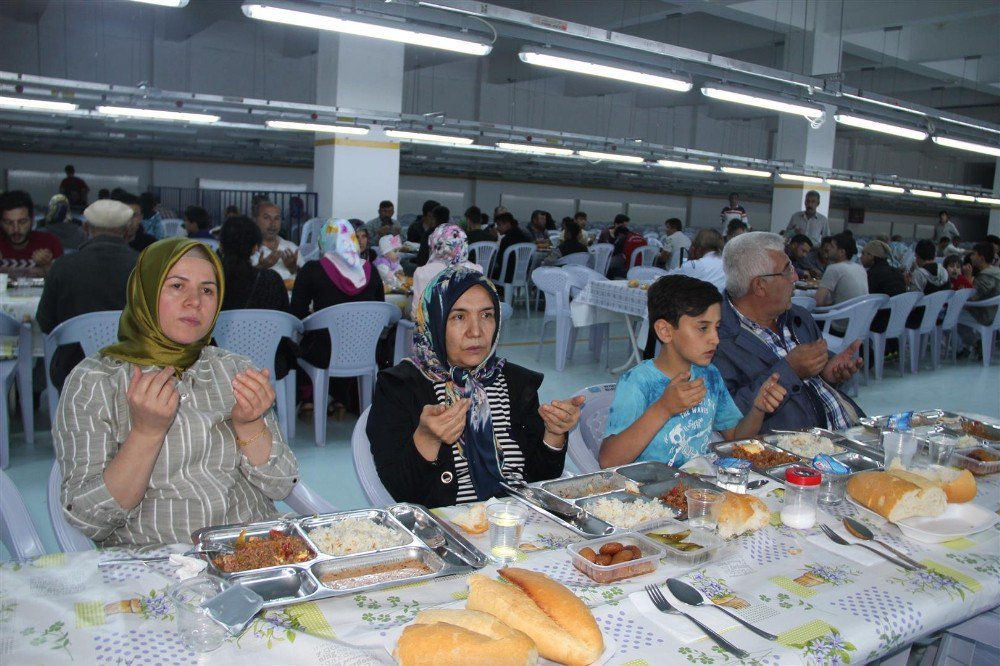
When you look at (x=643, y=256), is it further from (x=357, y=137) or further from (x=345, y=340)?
(x=345, y=340)

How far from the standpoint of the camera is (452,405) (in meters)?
2.14

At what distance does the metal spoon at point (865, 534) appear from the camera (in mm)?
1710

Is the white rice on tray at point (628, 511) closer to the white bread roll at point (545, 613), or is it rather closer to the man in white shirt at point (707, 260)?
the white bread roll at point (545, 613)

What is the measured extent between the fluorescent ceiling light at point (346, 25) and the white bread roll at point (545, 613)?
4.15 m

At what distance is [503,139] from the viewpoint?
10945 mm

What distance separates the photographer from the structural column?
11.0 meters

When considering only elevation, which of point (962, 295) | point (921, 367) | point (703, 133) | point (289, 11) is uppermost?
point (703, 133)

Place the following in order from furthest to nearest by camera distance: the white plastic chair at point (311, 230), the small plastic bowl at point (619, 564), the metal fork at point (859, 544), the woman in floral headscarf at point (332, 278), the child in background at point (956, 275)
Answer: the white plastic chair at point (311, 230) → the child in background at point (956, 275) → the woman in floral headscarf at point (332, 278) → the metal fork at point (859, 544) → the small plastic bowl at point (619, 564)

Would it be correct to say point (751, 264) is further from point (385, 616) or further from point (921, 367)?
point (921, 367)

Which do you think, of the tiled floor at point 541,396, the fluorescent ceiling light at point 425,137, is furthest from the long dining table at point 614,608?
the fluorescent ceiling light at point 425,137

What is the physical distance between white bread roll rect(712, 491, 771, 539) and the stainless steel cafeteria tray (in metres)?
0.56

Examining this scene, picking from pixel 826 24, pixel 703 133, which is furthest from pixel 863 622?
pixel 703 133

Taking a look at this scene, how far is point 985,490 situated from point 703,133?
825 inches

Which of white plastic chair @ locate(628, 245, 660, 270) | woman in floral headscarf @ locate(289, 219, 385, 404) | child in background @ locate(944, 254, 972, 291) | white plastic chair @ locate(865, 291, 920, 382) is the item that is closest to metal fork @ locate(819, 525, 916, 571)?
woman in floral headscarf @ locate(289, 219, 385, 404)
